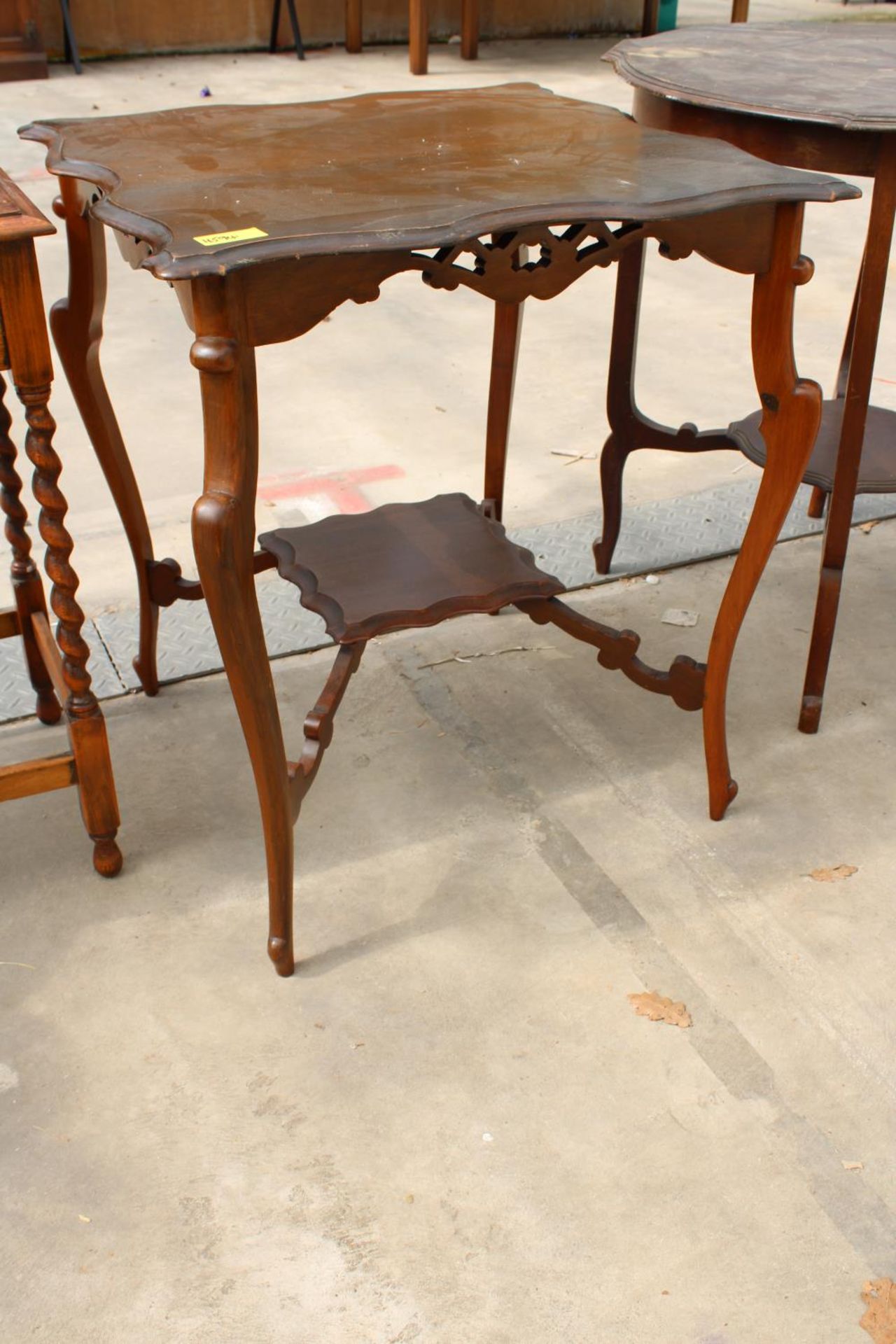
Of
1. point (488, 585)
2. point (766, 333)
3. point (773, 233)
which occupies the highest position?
point (773, 233)

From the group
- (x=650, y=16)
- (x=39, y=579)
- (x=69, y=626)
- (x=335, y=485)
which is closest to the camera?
(x=69, y=626)

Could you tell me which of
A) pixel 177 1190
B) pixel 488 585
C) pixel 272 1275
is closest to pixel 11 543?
pixel 488 585

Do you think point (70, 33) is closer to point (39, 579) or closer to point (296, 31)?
point (296, 31)

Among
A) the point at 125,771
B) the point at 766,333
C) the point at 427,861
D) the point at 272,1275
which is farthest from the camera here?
the point at 125,771

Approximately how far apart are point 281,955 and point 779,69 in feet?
5.31

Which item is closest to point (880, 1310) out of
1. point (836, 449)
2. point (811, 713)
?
point (811, 713)

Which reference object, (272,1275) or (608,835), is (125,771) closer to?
(608,835)

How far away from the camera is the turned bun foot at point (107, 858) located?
1882mm

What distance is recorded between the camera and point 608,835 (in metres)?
2.00

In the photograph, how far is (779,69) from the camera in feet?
7.04

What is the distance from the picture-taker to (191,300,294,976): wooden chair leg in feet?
4.55

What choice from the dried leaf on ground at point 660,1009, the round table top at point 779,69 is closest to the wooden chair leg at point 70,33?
the round table top at point 779,69

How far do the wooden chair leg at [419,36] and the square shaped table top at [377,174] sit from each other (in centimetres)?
584

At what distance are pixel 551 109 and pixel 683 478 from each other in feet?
4.06
